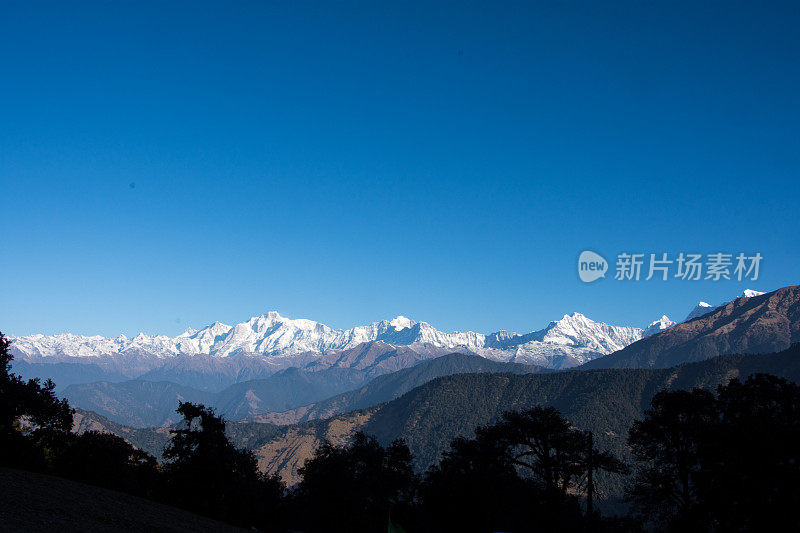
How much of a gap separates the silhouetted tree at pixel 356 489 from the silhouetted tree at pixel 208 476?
560cm

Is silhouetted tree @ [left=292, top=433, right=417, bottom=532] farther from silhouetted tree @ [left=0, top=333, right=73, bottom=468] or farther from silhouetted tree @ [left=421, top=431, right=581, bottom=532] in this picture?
silhouetted tree @ [left=0, top=333, right=73, bottom=468]

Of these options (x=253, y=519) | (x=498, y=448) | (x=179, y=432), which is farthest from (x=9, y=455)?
(x=498, y=448)

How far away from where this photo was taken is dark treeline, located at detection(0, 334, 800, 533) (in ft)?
102

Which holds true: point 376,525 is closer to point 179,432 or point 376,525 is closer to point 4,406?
point 179,432

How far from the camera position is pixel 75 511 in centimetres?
2544

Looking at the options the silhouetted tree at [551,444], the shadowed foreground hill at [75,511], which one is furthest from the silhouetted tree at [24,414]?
the silhouetted tree at [551,444]

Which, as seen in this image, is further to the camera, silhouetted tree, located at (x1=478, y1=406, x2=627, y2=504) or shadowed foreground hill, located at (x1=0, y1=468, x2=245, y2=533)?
silhouetted tree, located at (x1=478, y1=406, x2=627, y2=504)

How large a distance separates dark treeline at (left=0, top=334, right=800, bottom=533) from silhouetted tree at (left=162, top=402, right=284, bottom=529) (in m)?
0.10

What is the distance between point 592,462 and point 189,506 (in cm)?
3374

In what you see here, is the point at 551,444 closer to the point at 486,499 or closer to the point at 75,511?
the point at 486,499

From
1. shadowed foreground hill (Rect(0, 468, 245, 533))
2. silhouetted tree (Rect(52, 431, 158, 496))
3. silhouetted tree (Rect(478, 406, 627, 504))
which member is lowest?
silhouetted tree (Rect(52, 431, 158, 496))

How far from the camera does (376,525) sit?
1811 inches

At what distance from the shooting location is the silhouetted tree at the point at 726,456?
96.4 ft

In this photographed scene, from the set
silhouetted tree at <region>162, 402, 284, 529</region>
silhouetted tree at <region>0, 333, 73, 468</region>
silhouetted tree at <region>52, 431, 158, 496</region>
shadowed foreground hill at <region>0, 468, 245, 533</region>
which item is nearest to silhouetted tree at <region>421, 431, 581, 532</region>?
silhouetted tree at <region>162, 402, 284, 529</region>
